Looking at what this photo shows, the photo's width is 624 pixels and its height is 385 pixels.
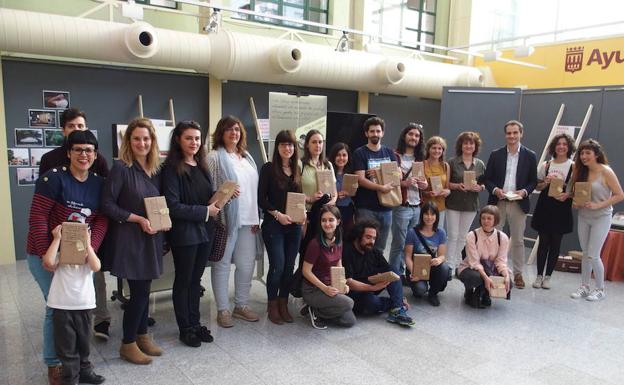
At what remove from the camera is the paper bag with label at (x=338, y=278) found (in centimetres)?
354

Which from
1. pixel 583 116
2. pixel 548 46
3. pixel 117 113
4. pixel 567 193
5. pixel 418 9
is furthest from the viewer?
pixel 418 9

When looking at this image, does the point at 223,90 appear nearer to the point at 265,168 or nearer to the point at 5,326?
the point at 265,168

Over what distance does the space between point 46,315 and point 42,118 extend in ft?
11.6

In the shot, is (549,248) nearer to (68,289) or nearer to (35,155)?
(68,289)

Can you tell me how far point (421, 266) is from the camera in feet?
13.6

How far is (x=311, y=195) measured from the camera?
379 centimetres

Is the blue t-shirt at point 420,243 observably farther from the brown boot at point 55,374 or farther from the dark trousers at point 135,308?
the brown boot at point 55,374

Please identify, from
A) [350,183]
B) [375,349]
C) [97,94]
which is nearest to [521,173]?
[350,183]

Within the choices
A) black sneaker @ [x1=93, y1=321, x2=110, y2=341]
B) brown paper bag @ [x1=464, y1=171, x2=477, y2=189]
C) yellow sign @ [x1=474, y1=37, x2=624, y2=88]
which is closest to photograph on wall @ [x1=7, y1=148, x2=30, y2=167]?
black sneaker @ [x1=93, y1=321, x2=110, y2=341]

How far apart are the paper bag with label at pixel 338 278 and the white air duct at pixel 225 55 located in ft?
10.7

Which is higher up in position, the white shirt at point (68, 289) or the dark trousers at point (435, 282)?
the white shirt at point (68, 289)

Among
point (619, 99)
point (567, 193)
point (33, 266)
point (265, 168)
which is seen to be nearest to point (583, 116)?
point (619, 99)

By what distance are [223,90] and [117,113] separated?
1459mm

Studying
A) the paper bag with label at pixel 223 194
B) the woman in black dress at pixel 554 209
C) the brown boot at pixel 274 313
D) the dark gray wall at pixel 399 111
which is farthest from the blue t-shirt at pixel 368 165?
the dark gray wall at pixel 399 111
